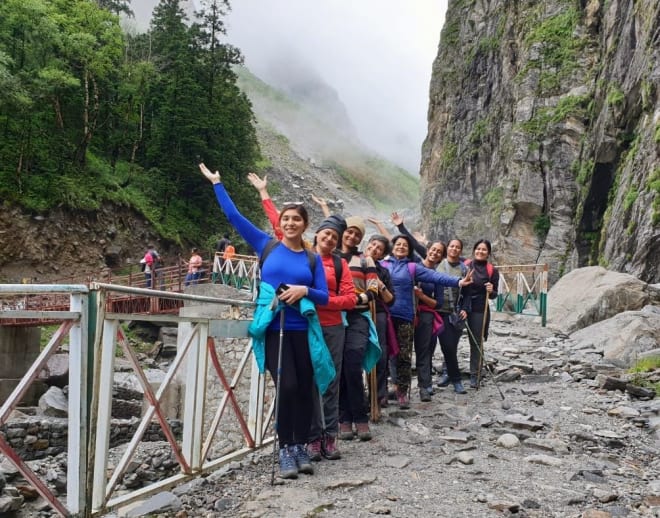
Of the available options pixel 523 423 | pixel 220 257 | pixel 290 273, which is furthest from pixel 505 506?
pixel 220 257

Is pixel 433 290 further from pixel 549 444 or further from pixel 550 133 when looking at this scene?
pixel 550 133

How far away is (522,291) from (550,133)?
1317 cm

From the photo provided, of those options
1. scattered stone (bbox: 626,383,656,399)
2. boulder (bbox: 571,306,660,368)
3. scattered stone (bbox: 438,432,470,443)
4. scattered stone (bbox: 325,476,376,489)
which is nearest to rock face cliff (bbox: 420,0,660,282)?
boulder (bbox: 571,306,660,368)

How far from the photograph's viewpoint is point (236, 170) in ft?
100

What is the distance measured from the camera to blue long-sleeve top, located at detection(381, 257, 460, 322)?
5219 millimetres

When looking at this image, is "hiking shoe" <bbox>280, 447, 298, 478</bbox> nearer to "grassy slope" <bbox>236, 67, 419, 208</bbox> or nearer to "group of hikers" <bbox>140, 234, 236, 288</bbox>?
"group of hikers" <bbox>140, 234, 236, 288</bbox>

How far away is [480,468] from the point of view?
3645 mm

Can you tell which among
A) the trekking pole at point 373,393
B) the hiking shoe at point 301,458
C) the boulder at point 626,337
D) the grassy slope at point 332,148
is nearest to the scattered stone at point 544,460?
the trekking pole at point 373,393

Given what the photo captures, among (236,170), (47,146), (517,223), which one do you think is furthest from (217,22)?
(517,223)

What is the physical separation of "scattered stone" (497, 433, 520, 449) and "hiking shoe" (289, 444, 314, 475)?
1695 millimetres

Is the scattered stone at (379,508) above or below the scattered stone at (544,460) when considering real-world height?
above

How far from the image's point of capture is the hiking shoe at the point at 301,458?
339 cm

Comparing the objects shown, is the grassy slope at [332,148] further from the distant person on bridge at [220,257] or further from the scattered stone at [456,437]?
the scattered stone at [456,437]

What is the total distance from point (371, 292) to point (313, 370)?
48.5 inches
